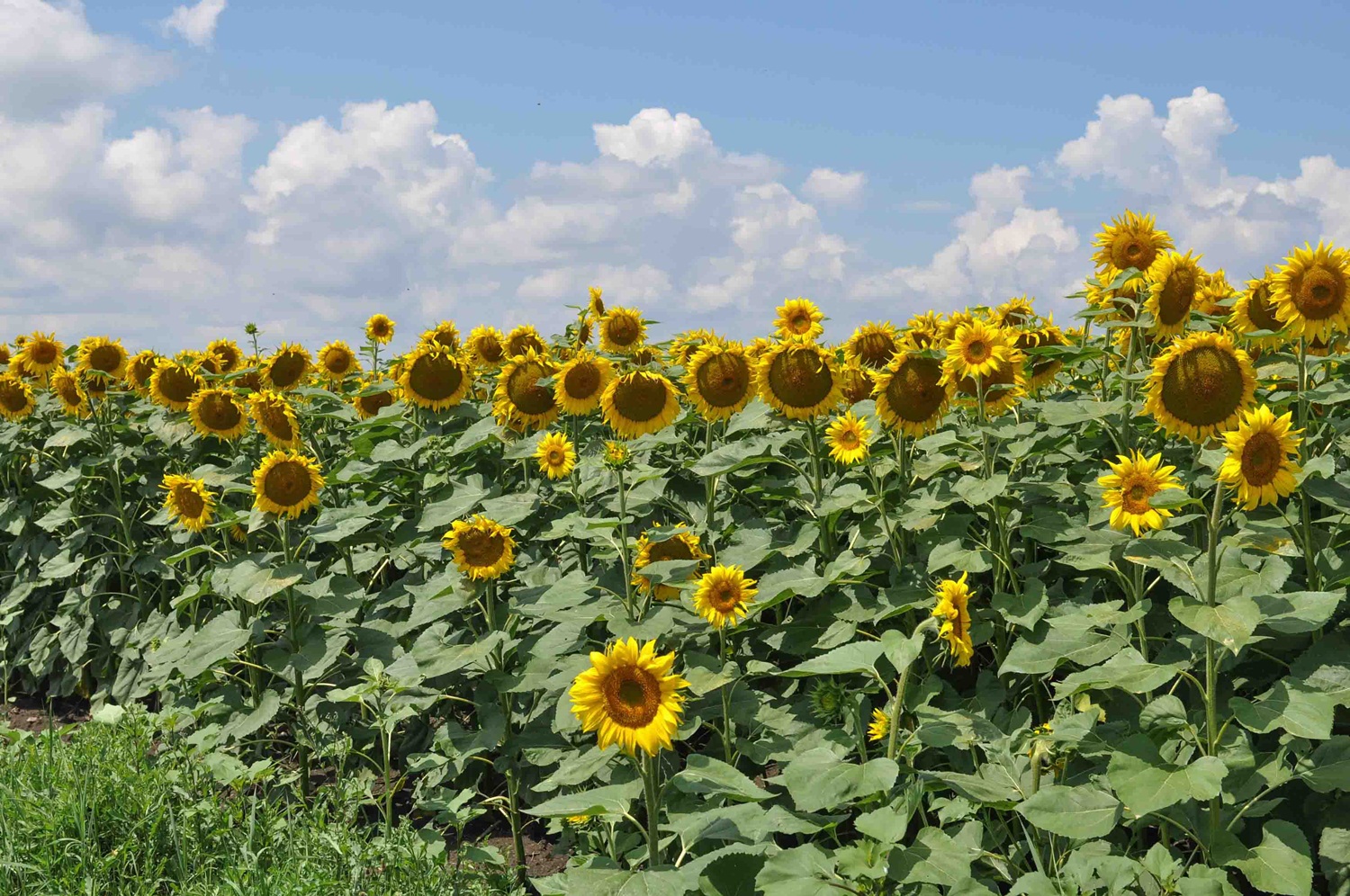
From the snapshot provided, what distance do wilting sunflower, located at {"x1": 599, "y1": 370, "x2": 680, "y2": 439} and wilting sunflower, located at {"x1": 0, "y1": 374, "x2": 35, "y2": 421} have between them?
17.4 feet

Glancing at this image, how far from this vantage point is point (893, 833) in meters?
3.04

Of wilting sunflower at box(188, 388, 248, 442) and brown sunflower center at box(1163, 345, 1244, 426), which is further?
wilting sunflower at box(188, 388, 248, 442)

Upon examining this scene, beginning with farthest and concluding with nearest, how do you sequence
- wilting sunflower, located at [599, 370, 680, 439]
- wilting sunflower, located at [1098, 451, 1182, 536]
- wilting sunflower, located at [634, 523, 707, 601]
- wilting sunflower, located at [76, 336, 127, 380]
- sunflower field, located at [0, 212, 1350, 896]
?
wilting sunflower, located at [76, 336, 127, 380]
wilting sunflower, located at [599, 370, 680, 439]
wilting sunflower, located at [634, 523, 707, 601]
wilting sunflower, located at [1098, 451, 1182, 536]
sunflower field, located at [0, 212, 1350, 896]

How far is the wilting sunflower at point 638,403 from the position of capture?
16.4ft

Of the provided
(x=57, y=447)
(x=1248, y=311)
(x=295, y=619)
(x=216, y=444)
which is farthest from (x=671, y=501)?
(x=57, y=447)

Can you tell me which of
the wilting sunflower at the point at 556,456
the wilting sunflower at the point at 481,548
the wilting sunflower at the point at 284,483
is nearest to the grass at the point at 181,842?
the wilting sunflower at the point at 481,548

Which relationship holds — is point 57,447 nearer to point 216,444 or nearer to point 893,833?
point 216,444

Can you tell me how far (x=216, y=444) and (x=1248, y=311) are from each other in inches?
241

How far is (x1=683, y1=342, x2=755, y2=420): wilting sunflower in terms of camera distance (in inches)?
193

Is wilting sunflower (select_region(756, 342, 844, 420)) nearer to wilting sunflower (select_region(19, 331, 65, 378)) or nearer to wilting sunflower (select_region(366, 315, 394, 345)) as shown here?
wilting sunflower (select_region(366, 315, 394, 345))

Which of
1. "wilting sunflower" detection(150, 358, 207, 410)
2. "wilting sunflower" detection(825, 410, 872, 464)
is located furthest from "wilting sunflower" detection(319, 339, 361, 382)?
"wilting sunflower" detection(825, 410, 872, 464)

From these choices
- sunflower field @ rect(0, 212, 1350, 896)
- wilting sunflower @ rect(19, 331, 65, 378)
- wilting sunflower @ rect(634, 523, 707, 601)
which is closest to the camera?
sunflower field @ rect(0, 212, 1350, 896)

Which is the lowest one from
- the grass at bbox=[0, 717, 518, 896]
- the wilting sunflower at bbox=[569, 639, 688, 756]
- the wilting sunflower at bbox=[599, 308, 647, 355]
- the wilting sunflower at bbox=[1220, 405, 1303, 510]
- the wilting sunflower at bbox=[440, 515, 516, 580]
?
the grass at bbox=[0, 717, 518, 896]

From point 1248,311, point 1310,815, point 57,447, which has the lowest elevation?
point 1310,815
